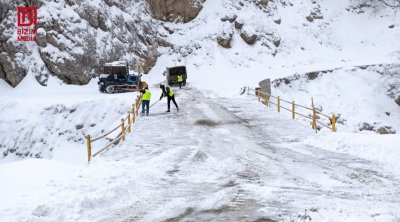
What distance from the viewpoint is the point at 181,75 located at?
3906 centimetres

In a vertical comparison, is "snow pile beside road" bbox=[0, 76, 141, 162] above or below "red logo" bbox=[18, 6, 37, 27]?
below

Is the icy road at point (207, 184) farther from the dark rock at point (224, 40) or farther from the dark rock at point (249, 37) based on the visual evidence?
the dark rock at point (249, 37)

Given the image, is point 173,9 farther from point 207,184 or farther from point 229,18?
point 207,184

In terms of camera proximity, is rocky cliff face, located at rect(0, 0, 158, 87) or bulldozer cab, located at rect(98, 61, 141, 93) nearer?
bulldozer cab, located at rect(98, 61, 141, 93)

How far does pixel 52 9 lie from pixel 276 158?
119ft

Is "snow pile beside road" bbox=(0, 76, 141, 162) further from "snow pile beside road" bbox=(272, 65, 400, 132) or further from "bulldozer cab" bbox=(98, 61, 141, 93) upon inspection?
"snow pile beside road" bbox=(272, 65, 400, 132)

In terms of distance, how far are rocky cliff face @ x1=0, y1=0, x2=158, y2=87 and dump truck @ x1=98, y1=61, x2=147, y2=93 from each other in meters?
8.05

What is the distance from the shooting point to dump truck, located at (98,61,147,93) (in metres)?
32.6

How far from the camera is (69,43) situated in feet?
134

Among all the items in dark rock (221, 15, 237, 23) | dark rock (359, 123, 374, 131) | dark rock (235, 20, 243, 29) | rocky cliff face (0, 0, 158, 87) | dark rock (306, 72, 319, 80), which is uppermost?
dark rock (221, 15, 237, 23)

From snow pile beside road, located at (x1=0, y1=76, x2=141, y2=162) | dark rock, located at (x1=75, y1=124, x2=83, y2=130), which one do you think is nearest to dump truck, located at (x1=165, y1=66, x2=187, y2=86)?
snow pile beside road, located at (x1=0, y1=76, x2=141, y2=162)

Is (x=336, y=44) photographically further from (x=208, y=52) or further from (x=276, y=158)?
(x=276, y=158)

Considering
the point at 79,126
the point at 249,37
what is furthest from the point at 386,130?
the point at 249,37

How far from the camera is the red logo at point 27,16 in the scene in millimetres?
39656
